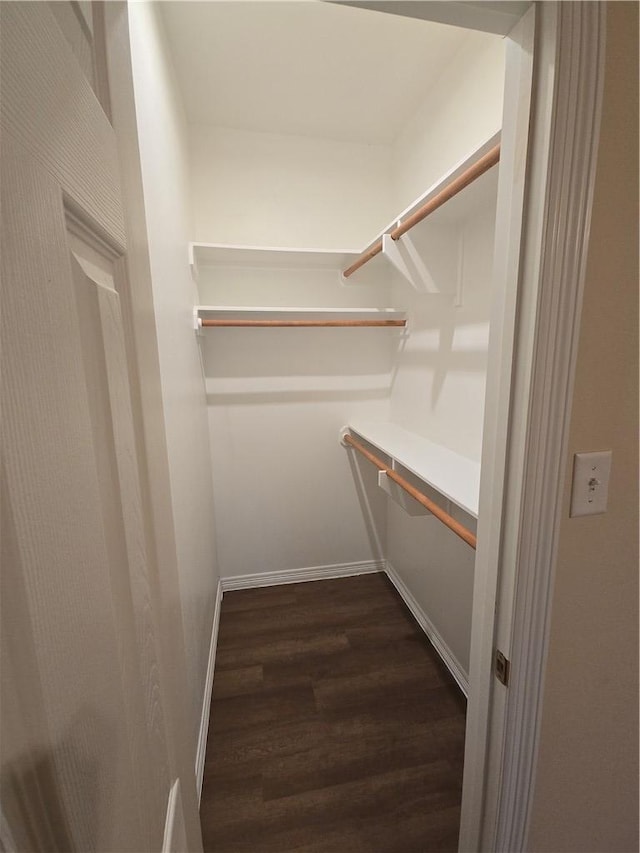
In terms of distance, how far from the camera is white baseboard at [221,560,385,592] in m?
2.37

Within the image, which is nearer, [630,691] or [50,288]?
[50,288]

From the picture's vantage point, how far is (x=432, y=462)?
1516mm

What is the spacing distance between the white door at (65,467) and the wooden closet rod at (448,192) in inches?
37.2

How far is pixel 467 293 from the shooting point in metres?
1.52

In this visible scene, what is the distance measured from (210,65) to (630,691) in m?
2.45

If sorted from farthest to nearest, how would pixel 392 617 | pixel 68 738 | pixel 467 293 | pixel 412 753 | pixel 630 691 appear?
1. pixel 392 617
2. pixel 467 293
3. pixel 412 753
4. pixel 630 691
5. pixel 68 738

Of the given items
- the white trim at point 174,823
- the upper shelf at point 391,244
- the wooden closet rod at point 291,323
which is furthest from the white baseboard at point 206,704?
the upper shelf at point 391,244

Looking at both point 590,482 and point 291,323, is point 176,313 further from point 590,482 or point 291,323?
point 590,482

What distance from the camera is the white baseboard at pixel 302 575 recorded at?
2.37 meters

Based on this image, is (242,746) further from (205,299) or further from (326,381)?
(205,299)

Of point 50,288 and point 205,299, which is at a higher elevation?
point 205,299

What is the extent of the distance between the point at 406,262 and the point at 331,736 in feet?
6.41

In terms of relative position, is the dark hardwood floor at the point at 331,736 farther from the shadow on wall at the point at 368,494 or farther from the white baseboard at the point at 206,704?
the shadow on wall at the point at 368,494

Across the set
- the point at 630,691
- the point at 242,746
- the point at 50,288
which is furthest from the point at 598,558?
the point at 242,746
